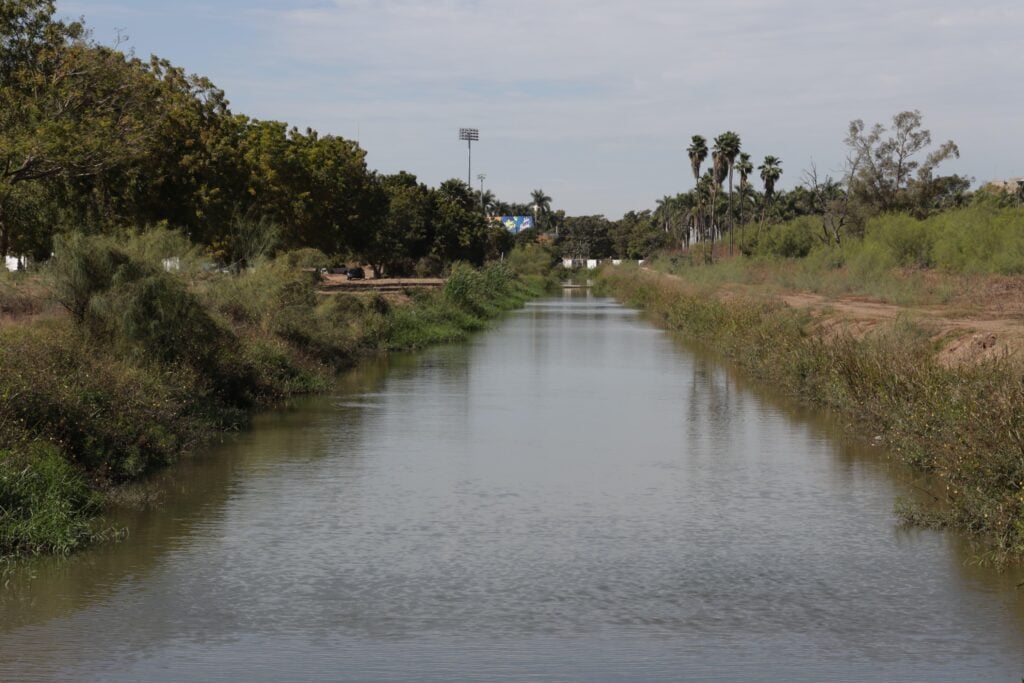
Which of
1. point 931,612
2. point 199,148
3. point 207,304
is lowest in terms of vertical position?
point 931,612

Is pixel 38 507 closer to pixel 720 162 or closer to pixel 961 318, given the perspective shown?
pixel 961 318

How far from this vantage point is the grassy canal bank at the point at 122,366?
14.4 meters

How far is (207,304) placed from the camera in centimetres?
2659

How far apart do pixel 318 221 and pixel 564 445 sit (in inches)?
2085

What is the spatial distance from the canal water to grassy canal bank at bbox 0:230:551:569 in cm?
72

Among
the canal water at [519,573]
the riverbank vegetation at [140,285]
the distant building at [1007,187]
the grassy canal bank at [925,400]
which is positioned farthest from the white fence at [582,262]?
the canal water at [519,573]

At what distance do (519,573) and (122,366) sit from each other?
392 inches

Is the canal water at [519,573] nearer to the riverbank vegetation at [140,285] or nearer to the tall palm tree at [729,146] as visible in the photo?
the riverbank vegetation at [140,285]

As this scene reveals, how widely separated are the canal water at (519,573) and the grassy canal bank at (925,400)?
53 centimetres

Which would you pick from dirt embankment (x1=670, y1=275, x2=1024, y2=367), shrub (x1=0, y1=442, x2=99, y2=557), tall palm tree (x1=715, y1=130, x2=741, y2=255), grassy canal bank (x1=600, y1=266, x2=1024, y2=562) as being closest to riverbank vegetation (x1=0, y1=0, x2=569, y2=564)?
shrub (x1=0, y1=442, x2=99, y2=557)

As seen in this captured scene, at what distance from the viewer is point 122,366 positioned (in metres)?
20.8

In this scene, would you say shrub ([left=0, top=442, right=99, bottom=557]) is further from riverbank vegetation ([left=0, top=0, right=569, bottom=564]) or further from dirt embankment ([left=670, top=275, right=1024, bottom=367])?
dirt embankment ([left=670, top=275, right=1024, bottom=367])

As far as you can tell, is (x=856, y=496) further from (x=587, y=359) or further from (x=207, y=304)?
(x=587, y=359)

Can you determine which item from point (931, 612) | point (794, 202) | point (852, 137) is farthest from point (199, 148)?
point (794, 202)
